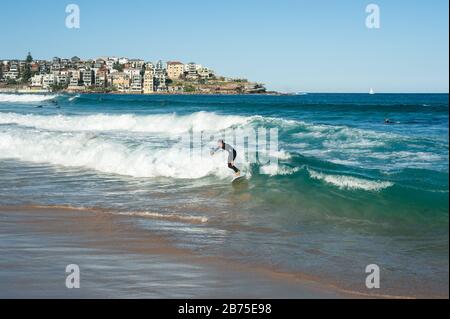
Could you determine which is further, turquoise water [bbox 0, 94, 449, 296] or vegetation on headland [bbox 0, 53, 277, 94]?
vegetation on headland [bbox 0, 53, 277, 94]

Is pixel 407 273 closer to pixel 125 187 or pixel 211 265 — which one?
pixel 211 265

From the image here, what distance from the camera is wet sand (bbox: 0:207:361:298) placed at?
246 inches

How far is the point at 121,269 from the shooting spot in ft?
23.5

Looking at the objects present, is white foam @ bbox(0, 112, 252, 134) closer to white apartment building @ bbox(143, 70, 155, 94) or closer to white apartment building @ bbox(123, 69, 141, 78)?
white apartment building @ bbox(143, 70, 155, 94)

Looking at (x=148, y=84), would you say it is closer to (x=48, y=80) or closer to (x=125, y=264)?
(x=48, y=80)

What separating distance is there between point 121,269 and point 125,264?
0.91 feet

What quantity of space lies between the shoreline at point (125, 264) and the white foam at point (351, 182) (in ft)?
15.5

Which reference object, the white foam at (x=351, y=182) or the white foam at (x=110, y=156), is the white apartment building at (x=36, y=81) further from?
the white foam at (x=351, y=182)

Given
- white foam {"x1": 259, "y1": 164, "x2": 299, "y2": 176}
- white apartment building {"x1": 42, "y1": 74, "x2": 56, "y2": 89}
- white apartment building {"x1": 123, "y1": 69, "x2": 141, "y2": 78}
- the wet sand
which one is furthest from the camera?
white apartment building {"x1": 123, "y1": 69, "x2": 141, "y2": 78}

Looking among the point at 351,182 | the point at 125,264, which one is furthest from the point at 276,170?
the point at 125,264

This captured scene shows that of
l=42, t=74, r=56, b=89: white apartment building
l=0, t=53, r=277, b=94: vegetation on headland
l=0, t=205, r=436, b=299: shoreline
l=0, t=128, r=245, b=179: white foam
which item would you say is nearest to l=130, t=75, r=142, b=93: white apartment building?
l=0, t=53, r=277, b=94: vegetation on headland

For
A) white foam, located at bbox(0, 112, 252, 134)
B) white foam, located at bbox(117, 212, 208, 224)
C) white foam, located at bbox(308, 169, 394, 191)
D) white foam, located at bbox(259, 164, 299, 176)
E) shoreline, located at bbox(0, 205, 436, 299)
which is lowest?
shoreline, located at bbox(0, 205, 436, 299)
